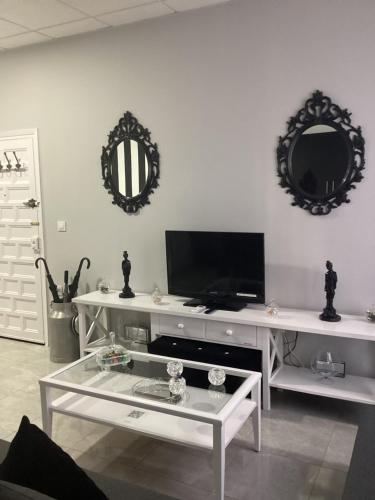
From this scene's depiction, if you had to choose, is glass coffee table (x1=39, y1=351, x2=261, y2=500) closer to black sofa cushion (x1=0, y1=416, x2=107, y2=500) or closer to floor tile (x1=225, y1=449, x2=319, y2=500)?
floor tile (x1=225, y1=449, x2=319, y2=500)

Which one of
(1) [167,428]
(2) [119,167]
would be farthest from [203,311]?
(2) [119,167]

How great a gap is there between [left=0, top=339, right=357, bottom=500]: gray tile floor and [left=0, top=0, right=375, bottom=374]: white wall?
78 centimetres

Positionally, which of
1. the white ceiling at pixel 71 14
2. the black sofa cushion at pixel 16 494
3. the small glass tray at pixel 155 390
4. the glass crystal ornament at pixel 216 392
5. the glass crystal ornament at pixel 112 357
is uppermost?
the white ceiling at pixel 71 14

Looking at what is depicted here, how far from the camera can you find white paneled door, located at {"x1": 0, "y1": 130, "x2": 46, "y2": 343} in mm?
4254

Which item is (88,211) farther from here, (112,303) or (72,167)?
(112,303)

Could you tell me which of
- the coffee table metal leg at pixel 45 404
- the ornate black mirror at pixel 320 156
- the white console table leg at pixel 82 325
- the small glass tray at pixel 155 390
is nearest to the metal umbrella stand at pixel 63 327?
the white console table leg at pixel 82 325

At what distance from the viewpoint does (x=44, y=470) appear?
127cm

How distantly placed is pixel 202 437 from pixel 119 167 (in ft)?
7.84

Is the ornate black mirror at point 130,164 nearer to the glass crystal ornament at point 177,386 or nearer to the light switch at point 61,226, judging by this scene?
the light switch at point 61,226

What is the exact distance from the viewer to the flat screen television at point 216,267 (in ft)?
10.4

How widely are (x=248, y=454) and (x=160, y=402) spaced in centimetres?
65

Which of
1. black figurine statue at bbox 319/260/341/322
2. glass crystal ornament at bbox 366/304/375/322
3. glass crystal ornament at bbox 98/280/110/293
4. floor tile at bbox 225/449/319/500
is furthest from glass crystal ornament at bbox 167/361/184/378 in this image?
glass crystal ornament at bbox 98/280/110/293

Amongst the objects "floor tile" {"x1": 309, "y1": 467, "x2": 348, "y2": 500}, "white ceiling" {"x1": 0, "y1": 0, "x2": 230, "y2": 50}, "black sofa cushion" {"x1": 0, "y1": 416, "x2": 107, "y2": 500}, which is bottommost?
"floor tile" {"x1": 309, "y1": 467, "x2": 348, "y2": 500}

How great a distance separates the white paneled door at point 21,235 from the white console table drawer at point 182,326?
1.53m
